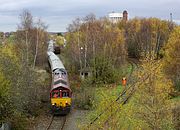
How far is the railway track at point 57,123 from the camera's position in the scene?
80.7 feet

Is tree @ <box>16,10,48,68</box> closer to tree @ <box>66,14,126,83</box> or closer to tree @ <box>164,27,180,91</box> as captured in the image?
tree @ <box>66,14,126,83</box>

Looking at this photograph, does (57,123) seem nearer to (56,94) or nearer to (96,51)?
(56,94)

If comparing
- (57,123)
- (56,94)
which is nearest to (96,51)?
(56,94)

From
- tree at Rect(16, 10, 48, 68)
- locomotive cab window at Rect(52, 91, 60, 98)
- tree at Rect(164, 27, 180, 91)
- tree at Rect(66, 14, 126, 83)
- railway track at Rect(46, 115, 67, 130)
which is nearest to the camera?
railway track at Rect(46, 115, 67, 130)

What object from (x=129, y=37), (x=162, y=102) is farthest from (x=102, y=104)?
(x=129, y=37)

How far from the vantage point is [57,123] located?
2586cm

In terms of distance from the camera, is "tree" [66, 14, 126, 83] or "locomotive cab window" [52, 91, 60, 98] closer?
"locomotive cab window" [52, 91, 60, 98]

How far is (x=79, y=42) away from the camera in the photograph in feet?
158

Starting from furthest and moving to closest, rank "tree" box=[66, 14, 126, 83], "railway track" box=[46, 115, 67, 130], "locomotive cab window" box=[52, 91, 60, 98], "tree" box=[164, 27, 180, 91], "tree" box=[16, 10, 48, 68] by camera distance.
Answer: "tree" box=[16, 10, 48, 68], "tree" box=[66, 14, 126, 83], "tree" box=[164, 27, 180, 91], "locomotive cab window" box=[52, 91, 60, 98], "railway track" box=[46, 115, 67, 130]

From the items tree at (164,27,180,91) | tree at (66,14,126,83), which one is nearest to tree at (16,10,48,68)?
tree at (66,14,126,83)

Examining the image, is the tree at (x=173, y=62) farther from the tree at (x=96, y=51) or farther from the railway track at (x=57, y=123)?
the railway track at (x=57, y=123)

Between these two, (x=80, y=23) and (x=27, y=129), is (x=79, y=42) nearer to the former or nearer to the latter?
(x=80, y=23)

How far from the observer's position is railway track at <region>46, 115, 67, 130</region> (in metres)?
24.6

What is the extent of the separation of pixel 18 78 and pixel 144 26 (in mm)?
51499
